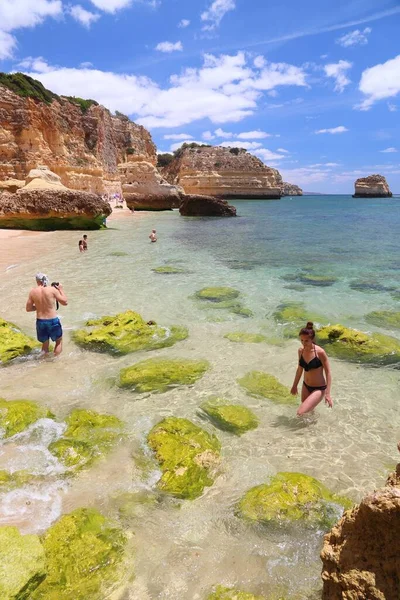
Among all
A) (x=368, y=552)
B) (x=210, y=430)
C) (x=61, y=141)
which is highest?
(x=61, y=141)

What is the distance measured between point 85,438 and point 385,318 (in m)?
7.77

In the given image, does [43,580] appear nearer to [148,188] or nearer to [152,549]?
[152,549]

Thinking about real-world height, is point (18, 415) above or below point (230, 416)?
above

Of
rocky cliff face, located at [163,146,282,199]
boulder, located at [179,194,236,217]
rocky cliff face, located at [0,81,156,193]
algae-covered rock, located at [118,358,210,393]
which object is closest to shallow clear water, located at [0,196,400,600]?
algae-covered rock, located at [118,358,210,393]

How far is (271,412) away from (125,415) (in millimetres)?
2076

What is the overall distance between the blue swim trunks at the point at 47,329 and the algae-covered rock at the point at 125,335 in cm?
66

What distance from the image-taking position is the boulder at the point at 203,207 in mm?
40656

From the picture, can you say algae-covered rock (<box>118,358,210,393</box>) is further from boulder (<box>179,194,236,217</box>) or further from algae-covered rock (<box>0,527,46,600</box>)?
boulder (<box>179,194,236,217</box>)

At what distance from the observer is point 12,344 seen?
7.01m

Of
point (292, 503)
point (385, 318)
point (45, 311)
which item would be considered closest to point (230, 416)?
point (292, 503)

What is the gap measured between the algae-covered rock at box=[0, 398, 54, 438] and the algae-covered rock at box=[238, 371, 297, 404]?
3008 millimetres

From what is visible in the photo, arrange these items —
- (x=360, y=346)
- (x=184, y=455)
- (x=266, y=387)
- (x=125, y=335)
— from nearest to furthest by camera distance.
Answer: (x=184, y=455) → (x=266, y=387) → (x=360, y=346) → (x=125, y=335)

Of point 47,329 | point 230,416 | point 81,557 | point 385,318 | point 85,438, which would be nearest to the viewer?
point 81,557

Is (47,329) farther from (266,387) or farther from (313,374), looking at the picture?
(313,374)
